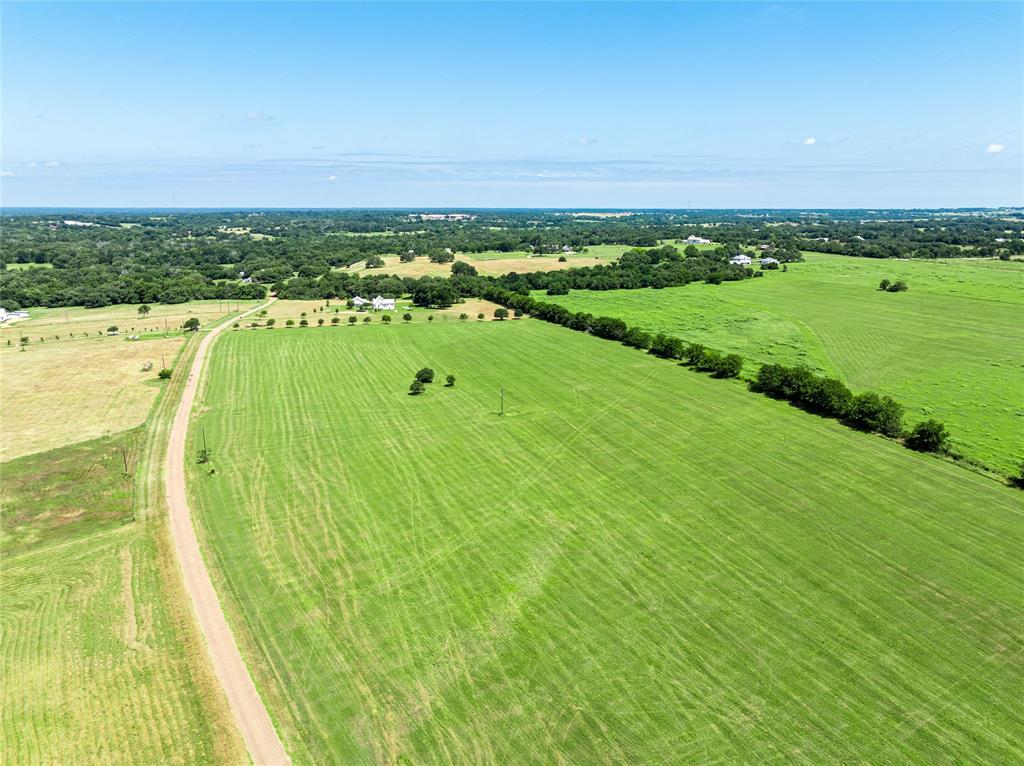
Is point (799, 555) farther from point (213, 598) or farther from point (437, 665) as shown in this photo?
point (213, 598)

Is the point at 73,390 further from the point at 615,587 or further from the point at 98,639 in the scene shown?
the point at 615,587

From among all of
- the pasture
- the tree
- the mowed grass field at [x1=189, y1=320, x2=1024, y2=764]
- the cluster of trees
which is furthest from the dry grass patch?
the cluster of trees

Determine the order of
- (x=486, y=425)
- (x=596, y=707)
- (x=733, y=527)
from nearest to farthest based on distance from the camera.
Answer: (x=596, y=707)
(x=733, y=527)
(x=486, y=425)

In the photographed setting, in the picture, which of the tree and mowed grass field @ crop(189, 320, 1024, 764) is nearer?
mowed grass field @ crop(189, 320, 1024, 764)

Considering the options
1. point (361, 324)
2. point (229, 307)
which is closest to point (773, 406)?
point (361, 324)

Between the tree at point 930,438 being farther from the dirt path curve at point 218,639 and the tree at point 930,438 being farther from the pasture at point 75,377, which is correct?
the pasture at point 75,377

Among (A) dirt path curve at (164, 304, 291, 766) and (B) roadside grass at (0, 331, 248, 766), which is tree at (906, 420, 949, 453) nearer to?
(A) dirt path curve at (164, 304, 291, 766)

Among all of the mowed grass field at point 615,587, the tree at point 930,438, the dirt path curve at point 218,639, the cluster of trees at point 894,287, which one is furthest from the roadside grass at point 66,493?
the cluster of trees at point 894,287

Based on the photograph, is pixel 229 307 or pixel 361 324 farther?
pixel 229 307
